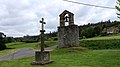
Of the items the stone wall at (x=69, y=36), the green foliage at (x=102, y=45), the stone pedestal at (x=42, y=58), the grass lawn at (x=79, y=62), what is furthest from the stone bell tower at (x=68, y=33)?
the stone pedestal at (x=42, y=58)

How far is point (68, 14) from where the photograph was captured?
35375 mm

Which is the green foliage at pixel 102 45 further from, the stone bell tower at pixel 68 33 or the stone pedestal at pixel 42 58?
the stone pedestal at pixel 42 58

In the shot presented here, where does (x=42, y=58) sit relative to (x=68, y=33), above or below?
below

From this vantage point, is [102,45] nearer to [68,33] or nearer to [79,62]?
[68,33]

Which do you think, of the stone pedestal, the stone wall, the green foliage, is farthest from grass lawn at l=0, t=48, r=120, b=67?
the green foliage

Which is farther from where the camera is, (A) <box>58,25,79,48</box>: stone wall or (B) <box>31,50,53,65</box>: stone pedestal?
(A) <box>58,25,79,48</box>: stone wall

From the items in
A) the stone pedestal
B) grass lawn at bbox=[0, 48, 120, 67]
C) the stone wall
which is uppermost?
the stone wall

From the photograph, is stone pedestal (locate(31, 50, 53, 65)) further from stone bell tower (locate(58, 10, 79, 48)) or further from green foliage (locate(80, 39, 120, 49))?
green foliage (locate(80, 39, 120, 49))

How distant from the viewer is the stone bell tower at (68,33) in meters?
34.7

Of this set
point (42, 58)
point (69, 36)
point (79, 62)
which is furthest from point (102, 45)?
point (79, 62)

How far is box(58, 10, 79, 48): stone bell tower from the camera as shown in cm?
3469

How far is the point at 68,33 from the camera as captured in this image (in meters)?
34.9

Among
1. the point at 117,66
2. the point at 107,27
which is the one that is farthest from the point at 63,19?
the point at 107,27

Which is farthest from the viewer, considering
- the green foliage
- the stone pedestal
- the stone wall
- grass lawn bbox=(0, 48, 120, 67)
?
the green foliage
